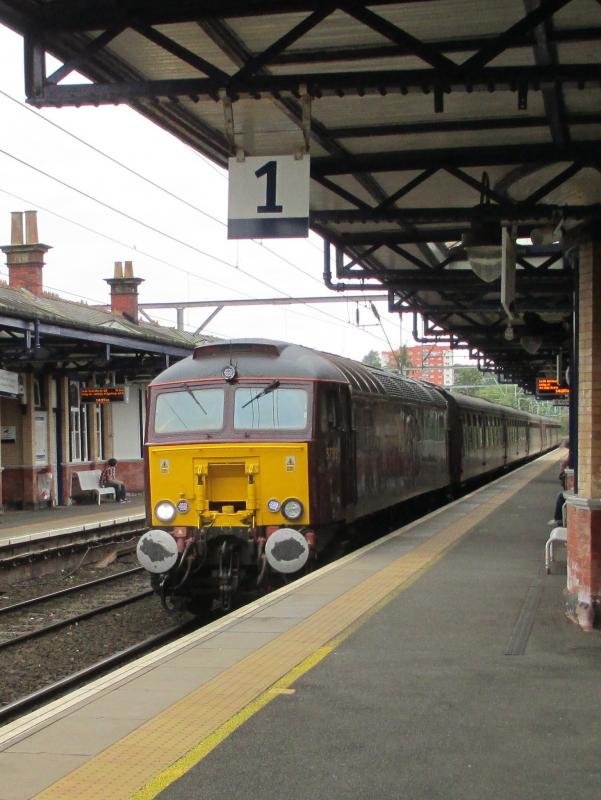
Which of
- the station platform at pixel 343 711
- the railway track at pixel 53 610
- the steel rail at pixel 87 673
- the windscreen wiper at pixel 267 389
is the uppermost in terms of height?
the windscreen wiper at pixel 267 389

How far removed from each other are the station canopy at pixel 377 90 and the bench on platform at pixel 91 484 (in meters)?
14.6

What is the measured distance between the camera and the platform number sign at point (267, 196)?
7270 millimetres

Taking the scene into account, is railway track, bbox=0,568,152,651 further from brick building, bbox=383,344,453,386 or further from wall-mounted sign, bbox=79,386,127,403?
brick building, bbox=383,344,453,386

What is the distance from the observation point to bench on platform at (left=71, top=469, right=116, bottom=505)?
25.9 metres

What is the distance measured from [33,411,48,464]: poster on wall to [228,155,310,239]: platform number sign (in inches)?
711

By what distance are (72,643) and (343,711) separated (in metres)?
6.08

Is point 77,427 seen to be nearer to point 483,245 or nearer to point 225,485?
point 225,485

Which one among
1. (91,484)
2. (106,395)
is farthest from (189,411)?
(91,484)

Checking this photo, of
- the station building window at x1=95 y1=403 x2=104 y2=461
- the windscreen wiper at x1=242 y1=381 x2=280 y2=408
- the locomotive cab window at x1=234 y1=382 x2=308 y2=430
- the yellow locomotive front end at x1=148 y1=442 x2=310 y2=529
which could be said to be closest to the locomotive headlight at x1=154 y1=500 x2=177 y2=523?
the yellow locomotive front end at x1=148 y1=442 x2=310 y2=529

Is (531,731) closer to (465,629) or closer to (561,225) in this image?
(465,629)

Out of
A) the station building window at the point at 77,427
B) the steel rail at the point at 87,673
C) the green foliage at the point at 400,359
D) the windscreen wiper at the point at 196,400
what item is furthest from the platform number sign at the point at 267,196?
the station building window at the point at 77,427

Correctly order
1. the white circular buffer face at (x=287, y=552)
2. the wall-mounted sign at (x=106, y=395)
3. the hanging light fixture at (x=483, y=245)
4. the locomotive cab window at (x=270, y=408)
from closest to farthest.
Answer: the hanging light fixture at (x=483, y=245) < the white circular buffer face at (x=287, y=552) < the locomotive cab window at (x=270, y=408) < the wall-mounted sign at (x=106, y=395)

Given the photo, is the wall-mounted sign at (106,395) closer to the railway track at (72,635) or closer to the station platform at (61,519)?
the station platform at (61,519)

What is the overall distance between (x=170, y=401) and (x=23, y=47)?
19.1 ft
